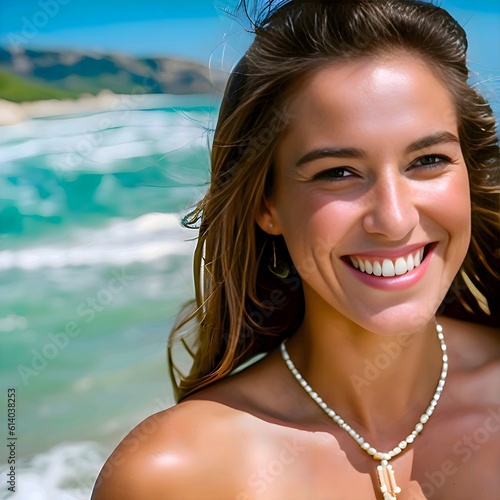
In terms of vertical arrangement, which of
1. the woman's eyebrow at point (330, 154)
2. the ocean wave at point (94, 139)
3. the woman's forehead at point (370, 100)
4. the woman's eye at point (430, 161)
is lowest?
the woman's eye at point (430, 161)

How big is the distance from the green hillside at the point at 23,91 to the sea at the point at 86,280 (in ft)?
1.05

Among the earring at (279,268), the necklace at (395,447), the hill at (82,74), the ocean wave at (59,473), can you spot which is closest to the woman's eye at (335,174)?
the earring at (279,268)

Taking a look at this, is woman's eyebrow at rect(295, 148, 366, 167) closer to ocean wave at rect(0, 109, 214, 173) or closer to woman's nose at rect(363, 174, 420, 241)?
woman's nose at rect(363, 174, 420, 241)

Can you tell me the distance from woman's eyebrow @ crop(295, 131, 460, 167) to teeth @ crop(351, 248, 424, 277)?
27 centimetres

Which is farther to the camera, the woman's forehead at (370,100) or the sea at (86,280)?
the sea at (86,280)

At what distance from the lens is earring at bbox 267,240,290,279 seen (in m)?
2.58

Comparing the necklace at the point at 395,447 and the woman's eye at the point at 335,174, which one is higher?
the woman's eye at the point at 335,174

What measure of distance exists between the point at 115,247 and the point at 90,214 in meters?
0.95

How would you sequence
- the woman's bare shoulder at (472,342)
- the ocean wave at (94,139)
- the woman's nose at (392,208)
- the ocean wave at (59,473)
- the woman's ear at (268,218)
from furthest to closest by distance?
1. the ocean wave at (94,139)
2. the ocean wave at (59,473)
3. the woman's bare shoulder at (472,342)
4. the woman's ear at (268,218)
5. the woman's nose at (392,208)

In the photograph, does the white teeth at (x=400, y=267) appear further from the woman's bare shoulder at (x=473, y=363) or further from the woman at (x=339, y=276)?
the woman's bare shoulder at (x=473, y=363)

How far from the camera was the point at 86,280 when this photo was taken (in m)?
8.37

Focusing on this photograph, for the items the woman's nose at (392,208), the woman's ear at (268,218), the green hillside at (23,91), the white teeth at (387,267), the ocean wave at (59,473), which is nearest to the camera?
the woman's nose at (392,208)

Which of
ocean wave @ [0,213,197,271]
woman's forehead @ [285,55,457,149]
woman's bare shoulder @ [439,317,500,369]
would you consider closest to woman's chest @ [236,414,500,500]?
woman's bare shoulder @ [439,317,500,369]

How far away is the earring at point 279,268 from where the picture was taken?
258cm
